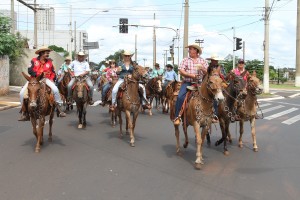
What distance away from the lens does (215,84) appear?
7.66 metres

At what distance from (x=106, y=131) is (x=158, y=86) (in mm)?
5813

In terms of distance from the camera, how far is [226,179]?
732cm

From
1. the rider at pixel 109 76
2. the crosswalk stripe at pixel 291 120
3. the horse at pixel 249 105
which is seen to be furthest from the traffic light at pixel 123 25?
the horse at pixel 249 105

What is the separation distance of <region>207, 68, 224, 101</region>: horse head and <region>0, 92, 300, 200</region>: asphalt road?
58.7 inches

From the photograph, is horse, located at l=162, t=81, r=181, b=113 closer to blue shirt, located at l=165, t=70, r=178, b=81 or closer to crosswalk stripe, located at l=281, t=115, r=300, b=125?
blue shirt, located at l=165, t=70, r=178, b=81

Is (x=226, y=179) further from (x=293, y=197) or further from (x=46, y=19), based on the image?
(x=46, y=19)

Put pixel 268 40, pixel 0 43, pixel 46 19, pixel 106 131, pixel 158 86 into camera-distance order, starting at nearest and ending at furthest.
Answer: pixel 106 131 → pixel 158 86 → pixel 0 43 → pixel 268 40 → pixel 46 19

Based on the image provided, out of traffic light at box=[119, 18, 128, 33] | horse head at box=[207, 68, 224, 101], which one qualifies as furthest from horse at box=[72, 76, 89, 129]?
traffic light at box=[119, 18, 128, 33]

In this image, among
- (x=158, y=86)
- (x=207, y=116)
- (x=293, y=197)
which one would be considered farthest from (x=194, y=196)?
(x=158, y=86)

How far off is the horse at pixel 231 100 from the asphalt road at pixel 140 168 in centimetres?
70

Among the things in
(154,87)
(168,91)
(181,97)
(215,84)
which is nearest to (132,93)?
(181,97)

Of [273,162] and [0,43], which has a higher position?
[0,43]

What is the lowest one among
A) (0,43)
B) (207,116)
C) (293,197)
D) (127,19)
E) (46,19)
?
(293,197)

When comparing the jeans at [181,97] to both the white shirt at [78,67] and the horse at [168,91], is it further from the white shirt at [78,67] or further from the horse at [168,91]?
the horse at [168,91]
